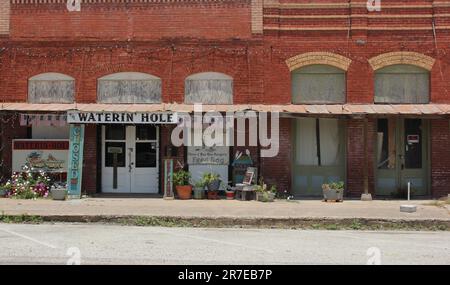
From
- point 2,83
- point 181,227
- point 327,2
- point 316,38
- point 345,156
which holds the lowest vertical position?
point 181,227

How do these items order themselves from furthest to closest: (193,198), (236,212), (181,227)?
(193,198) < (236,212) < (181,227)

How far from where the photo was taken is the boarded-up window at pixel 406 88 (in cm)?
1698

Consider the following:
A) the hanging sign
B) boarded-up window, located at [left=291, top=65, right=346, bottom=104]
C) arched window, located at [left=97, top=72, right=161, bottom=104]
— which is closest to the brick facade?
arched window, located at [left=97, top=72, right=161, bottom=104]

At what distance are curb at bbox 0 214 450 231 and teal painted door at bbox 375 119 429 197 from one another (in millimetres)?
4941

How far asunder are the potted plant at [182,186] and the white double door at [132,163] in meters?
1.31

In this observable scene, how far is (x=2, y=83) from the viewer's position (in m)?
17.5

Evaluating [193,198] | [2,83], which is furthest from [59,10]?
[193,198]

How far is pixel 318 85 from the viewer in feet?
56.2

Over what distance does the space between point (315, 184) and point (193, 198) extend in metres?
3.88

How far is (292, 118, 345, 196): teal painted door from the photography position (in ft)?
56.7

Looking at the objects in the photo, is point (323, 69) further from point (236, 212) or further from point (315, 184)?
point (236, 212)

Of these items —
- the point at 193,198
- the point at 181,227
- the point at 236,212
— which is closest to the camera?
the point at 181,227

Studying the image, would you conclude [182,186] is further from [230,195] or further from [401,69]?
[401,69]

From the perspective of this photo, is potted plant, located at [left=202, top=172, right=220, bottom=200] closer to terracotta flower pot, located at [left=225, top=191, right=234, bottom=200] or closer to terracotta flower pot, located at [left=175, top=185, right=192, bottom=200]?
terracotta flower pot, located at [left=225, top=191, right=234, bottom=200]
